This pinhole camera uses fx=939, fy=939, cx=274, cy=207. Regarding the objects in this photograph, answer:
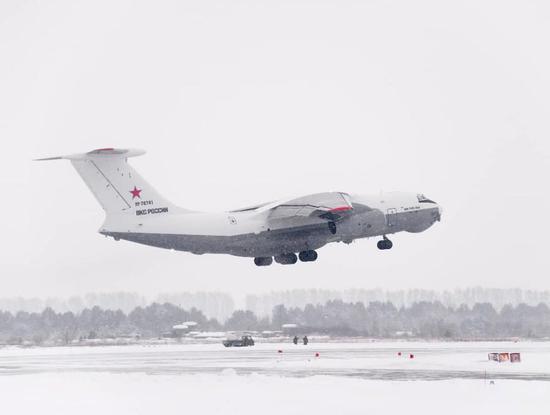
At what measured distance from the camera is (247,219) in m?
46.1

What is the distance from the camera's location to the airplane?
43406 millimetres

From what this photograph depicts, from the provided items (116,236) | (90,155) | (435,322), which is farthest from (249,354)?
(435,322)

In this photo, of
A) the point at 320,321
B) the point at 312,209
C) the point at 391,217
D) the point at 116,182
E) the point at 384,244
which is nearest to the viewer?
the point at 116,182

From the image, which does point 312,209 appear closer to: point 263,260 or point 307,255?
point 307,255

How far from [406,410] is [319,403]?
2.78 meters

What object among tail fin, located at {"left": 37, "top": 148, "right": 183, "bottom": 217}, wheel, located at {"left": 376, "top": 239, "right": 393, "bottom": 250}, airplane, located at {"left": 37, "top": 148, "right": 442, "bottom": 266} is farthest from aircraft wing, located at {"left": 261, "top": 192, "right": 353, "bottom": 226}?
tail fin, located at {"left": 37, "top": 148, "right": 183, "bottom": 217}

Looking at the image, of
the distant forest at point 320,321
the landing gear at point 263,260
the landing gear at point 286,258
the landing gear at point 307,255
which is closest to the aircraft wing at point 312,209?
the landing gear at point 307,255

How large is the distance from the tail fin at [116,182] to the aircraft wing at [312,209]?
5.63 meters

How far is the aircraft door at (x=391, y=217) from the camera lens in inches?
1909

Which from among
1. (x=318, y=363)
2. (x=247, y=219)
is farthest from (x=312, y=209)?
(x=318, y=363)

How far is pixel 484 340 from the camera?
65750 millimetres

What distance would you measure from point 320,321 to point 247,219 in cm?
2968

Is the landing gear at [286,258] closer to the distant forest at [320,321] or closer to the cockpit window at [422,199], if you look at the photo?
the cockpit window at [422,199]

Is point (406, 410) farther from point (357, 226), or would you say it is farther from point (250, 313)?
point (250, 313)
